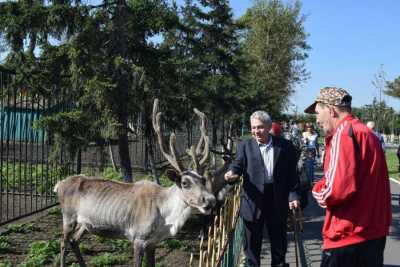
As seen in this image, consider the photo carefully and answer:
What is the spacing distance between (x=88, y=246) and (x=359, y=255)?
14.7 ft

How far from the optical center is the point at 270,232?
5.21 metres

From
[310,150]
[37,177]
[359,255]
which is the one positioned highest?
[310,150]

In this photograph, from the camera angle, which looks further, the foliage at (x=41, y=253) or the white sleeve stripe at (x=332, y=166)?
the foliage at (x=41, y=253)

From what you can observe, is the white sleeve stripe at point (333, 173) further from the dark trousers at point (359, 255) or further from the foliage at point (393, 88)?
the foliage at point (393, 88)

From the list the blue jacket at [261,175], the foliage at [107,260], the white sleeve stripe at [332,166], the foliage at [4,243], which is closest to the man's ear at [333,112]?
the white sleeve stripe at [332,166]

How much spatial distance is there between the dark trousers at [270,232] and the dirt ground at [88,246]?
4.12ft

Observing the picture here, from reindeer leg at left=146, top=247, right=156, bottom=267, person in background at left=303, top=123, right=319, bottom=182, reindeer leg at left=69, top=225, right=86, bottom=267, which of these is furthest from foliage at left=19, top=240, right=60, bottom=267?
person in background at left=303, top=123, right=319, bottom=182

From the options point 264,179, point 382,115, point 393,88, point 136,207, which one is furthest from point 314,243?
point 382,115

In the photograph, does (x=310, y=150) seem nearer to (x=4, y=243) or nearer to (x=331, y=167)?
(x=4, y=243)

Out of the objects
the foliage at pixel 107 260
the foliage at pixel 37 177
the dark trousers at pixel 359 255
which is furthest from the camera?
the foliage at pixel 37 177

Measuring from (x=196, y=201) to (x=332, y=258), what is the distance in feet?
5.74

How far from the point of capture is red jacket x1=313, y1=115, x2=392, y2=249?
122 inches

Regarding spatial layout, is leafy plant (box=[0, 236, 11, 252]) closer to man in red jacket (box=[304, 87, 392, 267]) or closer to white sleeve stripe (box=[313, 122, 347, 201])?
man in red jacket (box=[304, 87, 392, 267])

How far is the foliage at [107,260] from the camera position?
6.04m
